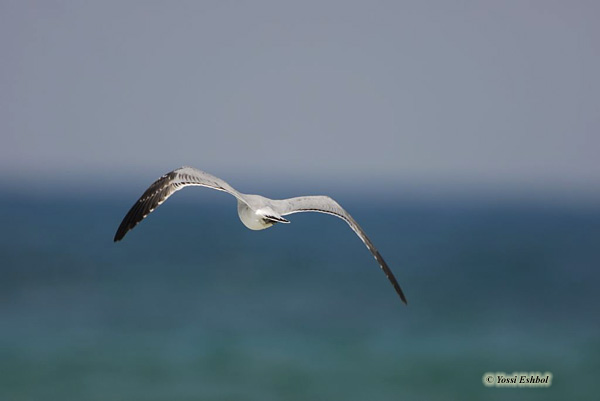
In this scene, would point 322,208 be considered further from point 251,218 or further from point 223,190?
point 223,190

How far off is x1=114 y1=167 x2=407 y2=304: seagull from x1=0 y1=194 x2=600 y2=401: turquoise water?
1094 inches

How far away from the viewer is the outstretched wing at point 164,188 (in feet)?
71.8

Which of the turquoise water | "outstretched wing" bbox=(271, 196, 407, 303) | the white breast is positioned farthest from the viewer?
the turquoise water

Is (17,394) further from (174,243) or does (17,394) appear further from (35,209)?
(35,209)

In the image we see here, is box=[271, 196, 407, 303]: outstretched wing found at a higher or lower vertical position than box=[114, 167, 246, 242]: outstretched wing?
lower

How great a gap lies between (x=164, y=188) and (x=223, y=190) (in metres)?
1.18

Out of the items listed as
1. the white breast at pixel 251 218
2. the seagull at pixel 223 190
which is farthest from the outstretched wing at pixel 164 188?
the white breast at pixel 251 218

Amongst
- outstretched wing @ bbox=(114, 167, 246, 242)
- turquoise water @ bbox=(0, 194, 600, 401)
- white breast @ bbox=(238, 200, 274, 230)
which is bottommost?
turquoise water @ bbox=(0, 194, 600, 401)

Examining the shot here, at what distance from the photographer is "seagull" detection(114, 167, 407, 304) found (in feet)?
72.0

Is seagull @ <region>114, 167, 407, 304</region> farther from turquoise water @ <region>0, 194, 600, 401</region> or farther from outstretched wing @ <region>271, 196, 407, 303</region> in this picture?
turquoise water @ <region>0, 194, 600, 401</region>

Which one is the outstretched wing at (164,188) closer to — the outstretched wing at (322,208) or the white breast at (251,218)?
the white breast at (251,218)

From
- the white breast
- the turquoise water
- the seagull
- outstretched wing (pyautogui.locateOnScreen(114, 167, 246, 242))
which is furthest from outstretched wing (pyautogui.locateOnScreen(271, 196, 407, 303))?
the turquoise water

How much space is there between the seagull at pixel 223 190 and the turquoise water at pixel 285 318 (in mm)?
27791

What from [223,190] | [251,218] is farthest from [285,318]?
[223,190]
